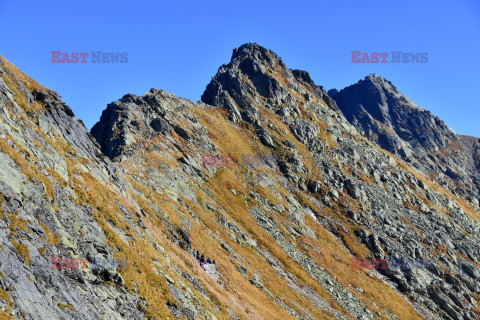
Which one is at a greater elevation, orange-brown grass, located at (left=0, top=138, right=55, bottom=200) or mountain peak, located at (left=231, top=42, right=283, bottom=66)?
mountain peak, located at (left=231, top=42, right=283, bottom=66)

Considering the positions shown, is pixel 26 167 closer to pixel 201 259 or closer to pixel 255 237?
pixel 201 259

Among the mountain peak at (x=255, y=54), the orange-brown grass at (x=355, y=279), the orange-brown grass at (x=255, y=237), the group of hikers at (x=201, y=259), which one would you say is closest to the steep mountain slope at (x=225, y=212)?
the orange-brown grass at (x=255, y=237)

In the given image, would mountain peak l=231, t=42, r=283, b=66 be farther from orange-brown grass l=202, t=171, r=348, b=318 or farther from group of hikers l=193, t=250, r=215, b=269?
group of hikers l=193, t=250, r=215, b=269

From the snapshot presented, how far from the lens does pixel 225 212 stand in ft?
206

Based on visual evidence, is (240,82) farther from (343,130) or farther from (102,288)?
(102,288)

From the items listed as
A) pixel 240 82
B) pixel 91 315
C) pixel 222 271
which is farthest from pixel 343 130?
pixel 91 315

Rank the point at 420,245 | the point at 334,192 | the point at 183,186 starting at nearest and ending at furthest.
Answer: the point at 183,186, the point at 420,245, the point at 334,192

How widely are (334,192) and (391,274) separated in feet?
92.8

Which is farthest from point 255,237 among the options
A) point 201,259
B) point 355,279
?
point 355,279

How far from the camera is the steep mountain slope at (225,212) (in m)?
20.9

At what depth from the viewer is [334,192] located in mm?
95188

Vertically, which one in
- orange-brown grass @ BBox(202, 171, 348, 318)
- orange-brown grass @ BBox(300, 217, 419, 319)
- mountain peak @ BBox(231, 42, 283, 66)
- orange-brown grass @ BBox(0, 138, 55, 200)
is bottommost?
orange-brown grass @ BBox(0, 138, 55, 200)

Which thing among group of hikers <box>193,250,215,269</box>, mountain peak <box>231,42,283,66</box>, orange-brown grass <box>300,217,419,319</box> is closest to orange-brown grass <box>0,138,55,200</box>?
group of hikers <box>193,250,215,269</box>

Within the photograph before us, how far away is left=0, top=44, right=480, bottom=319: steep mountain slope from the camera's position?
20.9 meters
